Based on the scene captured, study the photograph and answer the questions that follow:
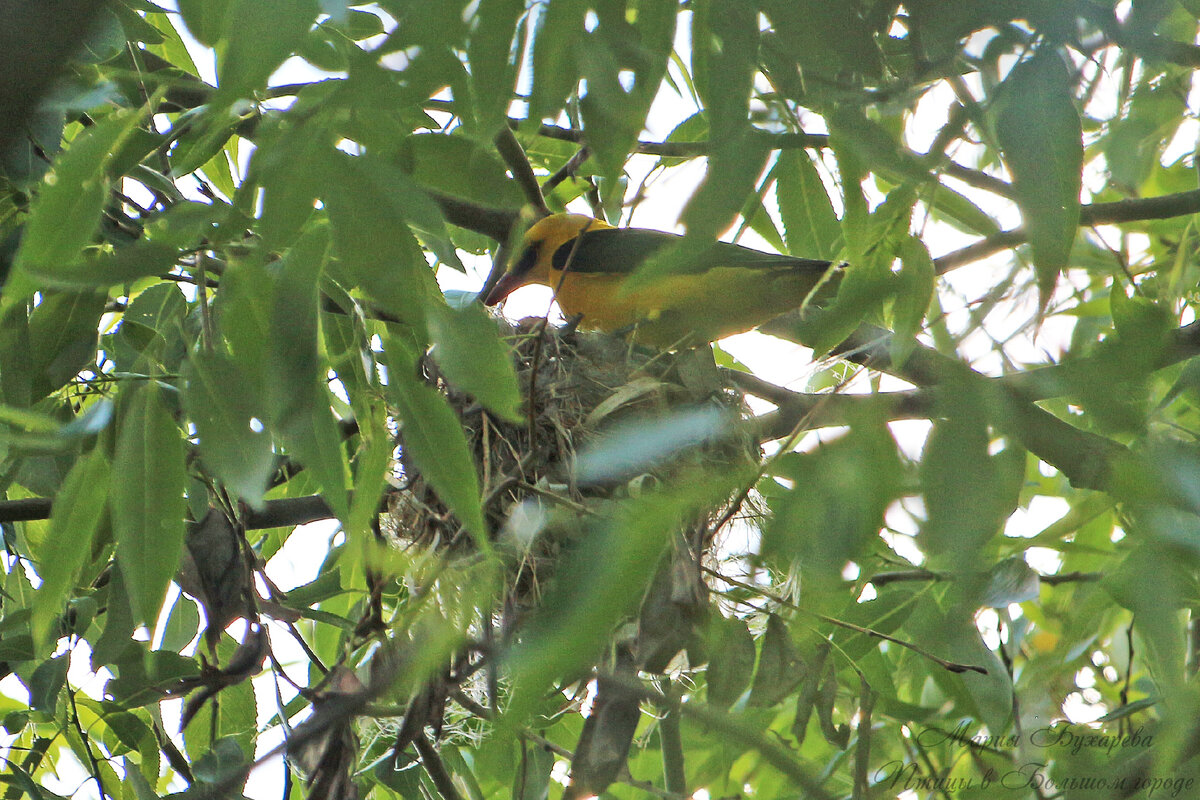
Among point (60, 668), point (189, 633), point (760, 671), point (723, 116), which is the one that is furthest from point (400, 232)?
point (189, 633)

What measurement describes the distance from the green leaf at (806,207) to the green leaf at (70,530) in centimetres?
134

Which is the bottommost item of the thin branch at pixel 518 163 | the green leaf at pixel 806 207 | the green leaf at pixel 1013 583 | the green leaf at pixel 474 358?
the green leaf at pixel 1013 583

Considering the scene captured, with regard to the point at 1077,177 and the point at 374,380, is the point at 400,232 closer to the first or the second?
the point at 1077,177

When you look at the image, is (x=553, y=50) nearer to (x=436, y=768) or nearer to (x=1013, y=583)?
(x=1013, y=583)

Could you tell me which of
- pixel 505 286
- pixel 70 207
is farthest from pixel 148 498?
pixel 505 286

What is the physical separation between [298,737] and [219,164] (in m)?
2.05

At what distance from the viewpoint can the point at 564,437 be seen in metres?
2.52

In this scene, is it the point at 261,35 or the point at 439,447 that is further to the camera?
the point at 439,447

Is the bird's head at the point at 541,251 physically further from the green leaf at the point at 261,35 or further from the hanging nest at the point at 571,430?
the green leaf at the point at 261,35

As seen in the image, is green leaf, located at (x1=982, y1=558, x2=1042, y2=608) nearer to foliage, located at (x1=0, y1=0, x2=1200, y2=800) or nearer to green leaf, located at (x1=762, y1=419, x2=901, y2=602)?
foliage, located at (x1=0, y1=0, x2=1200, y2=800)

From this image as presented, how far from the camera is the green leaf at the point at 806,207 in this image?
2.14 m

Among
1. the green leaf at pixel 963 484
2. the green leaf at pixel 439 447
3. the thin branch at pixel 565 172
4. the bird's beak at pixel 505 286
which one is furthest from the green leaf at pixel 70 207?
the bird's beak at pixel 505 286

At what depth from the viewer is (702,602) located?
1.38 m

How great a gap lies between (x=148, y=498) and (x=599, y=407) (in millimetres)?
1259
